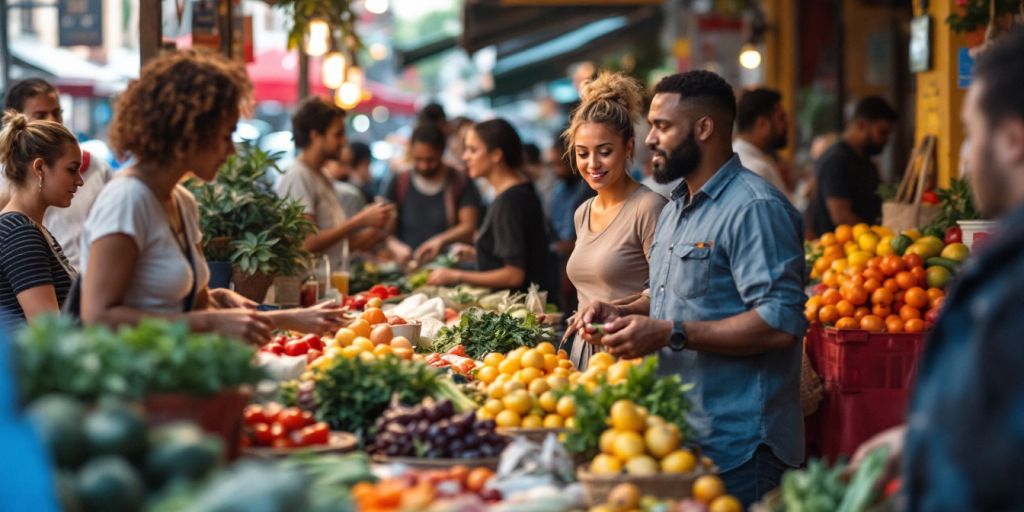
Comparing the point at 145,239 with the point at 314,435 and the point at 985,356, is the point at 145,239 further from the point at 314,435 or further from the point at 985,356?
the point at 985,356

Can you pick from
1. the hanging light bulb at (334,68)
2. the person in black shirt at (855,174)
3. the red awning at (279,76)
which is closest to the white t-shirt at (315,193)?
the person in black shirt at (855,174)

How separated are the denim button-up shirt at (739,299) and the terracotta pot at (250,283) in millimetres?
3198

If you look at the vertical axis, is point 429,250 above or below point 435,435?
above

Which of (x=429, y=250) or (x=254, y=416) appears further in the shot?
(x=429, y=250)

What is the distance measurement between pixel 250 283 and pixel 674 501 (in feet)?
13.5

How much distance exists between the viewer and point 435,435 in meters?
3.96

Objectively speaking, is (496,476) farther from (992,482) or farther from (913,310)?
(913,310)

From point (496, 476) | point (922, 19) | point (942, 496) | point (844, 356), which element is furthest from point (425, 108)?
point (942, 496)

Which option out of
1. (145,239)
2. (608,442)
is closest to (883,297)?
(608,442)

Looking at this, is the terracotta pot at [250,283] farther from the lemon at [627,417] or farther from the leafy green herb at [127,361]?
the leafy green herb at [127,361]

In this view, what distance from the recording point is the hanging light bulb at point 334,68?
13852 mm

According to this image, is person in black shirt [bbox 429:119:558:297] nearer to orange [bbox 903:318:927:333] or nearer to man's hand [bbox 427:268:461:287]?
man's hand [bbox 427:268:461:287]

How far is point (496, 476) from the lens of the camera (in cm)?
379

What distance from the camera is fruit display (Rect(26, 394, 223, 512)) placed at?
2730 mm
